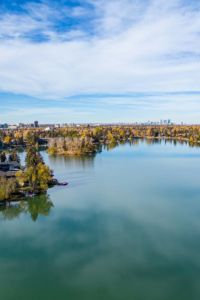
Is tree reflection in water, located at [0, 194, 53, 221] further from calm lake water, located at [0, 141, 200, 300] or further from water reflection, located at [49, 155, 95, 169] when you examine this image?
water reflection, located at [49, 155, 95, 169]

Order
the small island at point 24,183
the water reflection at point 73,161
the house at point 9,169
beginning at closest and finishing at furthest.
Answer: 1. the small island at point 24,183
2. the house at point 9,169
3. the water reflection at point 73,161

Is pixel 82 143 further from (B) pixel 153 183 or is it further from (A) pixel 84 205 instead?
(A) pixel 84 205

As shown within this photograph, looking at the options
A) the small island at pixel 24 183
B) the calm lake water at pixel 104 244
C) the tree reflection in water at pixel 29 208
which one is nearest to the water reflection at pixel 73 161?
the small island at pixel 24 183

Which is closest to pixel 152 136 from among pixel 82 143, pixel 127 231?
pixel 82 143

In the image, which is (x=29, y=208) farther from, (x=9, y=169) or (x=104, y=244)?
(x=9, y=169)

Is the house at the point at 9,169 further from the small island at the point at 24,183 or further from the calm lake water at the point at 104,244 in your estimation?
the calm lake water at the point at 104,244

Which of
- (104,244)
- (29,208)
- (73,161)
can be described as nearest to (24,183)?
(29,208)

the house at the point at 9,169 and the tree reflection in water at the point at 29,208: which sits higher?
the house at the point at 9,169
